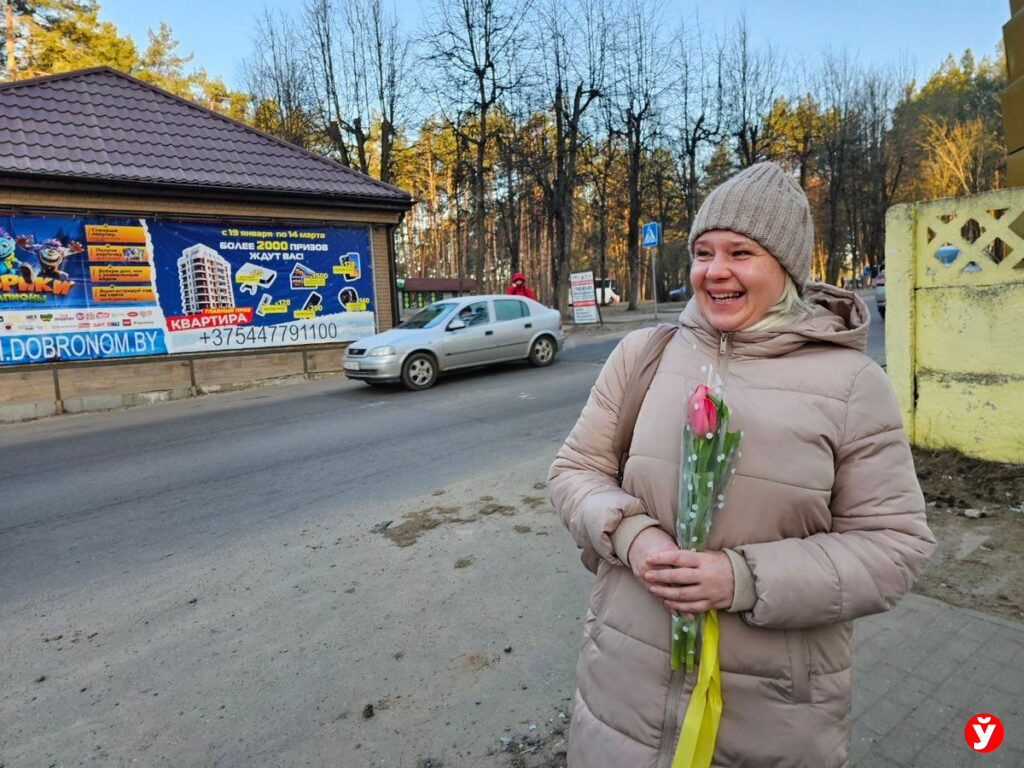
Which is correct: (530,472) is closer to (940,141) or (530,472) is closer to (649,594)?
(649,594)

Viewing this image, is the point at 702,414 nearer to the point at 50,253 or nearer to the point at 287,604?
the point at 287,604

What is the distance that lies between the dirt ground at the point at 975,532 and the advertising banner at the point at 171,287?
1257 cm

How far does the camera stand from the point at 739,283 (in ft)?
5.24

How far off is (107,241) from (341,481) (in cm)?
922

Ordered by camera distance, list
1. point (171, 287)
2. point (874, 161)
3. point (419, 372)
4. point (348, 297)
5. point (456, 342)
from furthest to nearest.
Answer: point (874, 161), point (348, 297), point (171, 287), point (456, 342), point (419, 372)

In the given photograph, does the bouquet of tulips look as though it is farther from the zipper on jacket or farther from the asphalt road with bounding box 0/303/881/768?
the asphalt road with bounding box 0/303/881/768

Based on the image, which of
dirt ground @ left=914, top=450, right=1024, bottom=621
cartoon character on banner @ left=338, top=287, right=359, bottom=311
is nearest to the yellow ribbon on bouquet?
dirt ground @ left=914, top=450, right=1024, bottom=621

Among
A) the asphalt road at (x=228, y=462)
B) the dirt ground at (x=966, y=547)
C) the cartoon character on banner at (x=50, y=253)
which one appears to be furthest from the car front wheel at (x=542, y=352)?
the cartoon character on banner at (x=50, y=253)

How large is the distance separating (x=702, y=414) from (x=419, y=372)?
10.4 meters

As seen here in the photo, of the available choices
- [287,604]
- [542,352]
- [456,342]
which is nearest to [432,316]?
[456,342]

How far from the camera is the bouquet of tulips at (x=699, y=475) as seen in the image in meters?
1.38

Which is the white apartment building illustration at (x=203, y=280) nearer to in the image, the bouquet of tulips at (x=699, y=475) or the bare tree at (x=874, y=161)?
the bouquet of tulips at (x=699, y=475)

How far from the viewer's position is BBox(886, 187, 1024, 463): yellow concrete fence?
477cm

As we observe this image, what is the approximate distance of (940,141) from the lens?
39062 millimetres
